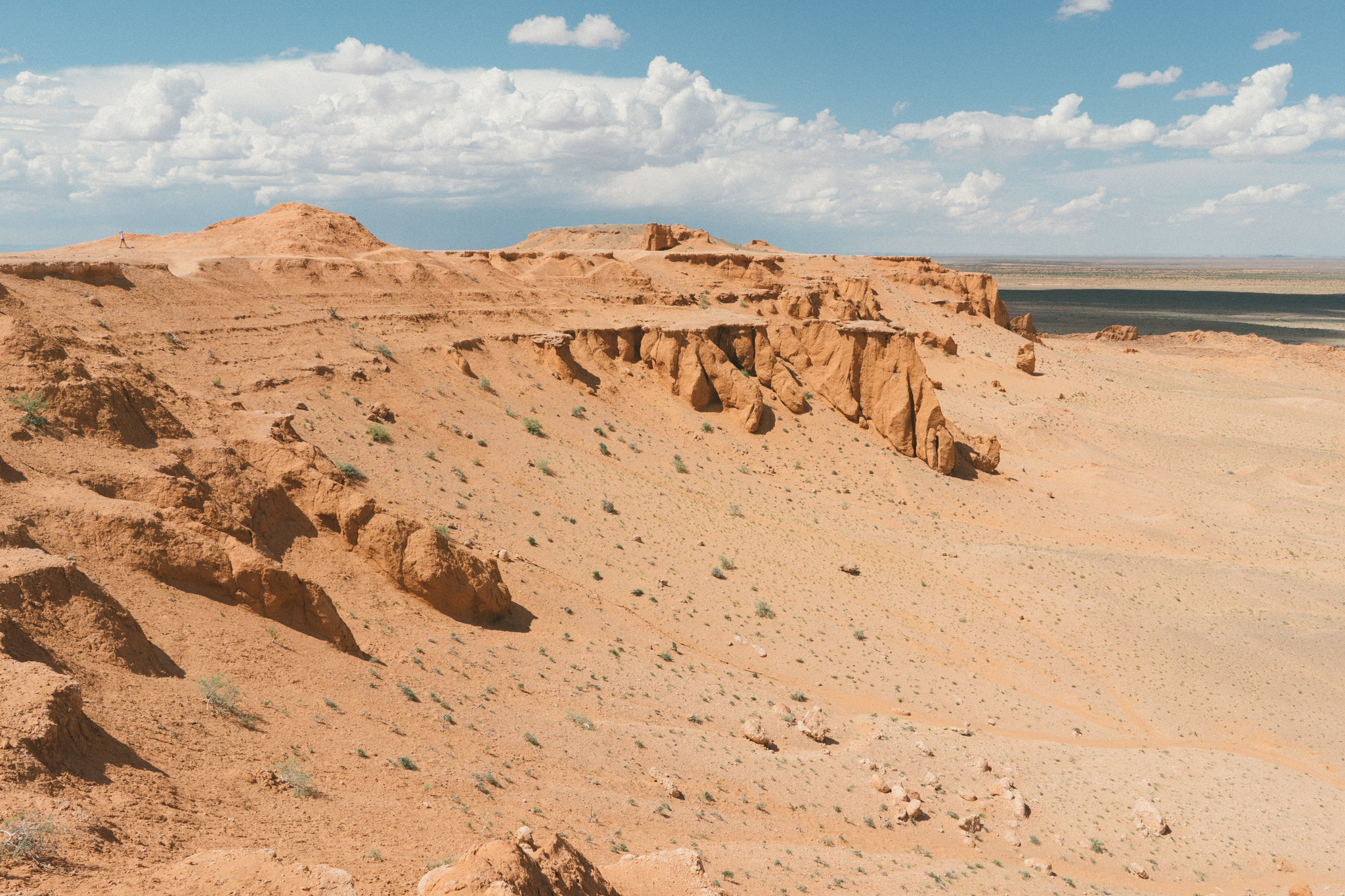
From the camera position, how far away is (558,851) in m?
7.25

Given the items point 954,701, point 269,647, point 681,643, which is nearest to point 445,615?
point 269,647

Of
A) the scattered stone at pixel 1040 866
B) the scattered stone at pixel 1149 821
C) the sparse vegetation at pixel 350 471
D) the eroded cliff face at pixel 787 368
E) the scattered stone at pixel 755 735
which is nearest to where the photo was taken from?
the scattered stone at pixel 1040 866

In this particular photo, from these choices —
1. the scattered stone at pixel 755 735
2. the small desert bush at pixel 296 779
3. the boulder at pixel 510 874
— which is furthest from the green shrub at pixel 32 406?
the scattered stone at pixel 755 735

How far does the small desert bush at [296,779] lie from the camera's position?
8.01m

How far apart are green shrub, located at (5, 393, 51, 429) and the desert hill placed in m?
0.06

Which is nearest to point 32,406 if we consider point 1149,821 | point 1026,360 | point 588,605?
point 588,605

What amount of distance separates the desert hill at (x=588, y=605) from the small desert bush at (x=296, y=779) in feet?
0.18

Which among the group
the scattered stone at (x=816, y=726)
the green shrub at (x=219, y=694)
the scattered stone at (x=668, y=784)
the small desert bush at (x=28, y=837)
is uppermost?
the small desert bush at (x=28, y=837)

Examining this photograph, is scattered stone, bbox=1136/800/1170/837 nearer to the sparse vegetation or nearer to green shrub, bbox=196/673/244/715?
green shrub, bbox=196/673/244/715

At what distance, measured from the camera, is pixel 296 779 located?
26.5 feet

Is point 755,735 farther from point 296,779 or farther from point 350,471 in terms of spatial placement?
point 350,471

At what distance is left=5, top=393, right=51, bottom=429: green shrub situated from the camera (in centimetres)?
1143

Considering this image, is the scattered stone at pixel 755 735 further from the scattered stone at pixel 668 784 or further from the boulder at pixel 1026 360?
the boulder at pixel 1026 360

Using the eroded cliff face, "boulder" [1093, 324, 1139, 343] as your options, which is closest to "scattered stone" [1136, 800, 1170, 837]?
the eroded cliff face
